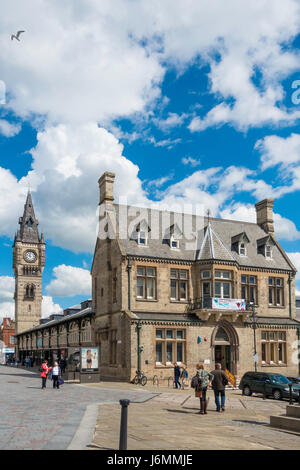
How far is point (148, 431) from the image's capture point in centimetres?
1334

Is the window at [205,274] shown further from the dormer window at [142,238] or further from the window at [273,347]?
the window at [273,347]

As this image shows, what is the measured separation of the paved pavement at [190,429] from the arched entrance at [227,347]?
16.5 m

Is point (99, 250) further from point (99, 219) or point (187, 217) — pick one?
point (187, 217)

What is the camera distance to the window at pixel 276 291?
135 feet

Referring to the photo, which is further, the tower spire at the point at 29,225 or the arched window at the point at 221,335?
the tower spire at the point at 29,225

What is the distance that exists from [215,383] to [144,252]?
18.7 meters

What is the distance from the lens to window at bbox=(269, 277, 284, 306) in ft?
135

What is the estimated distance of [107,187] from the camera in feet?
129

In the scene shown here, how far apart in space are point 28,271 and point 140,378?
91.5 meters

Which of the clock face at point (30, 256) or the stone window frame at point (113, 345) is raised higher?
the clock face at point (30, 256)

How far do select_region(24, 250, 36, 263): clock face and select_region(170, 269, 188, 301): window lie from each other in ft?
292

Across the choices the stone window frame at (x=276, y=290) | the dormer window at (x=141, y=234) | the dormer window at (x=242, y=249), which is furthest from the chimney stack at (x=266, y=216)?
the dormer window at (x=141, y=234)

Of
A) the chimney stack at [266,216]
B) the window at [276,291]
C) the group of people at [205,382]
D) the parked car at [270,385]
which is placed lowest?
the parked car at [270,385]

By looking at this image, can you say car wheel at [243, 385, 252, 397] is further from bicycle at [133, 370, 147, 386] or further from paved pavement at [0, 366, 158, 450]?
paved pavement at [0, 366, 158, 450]
